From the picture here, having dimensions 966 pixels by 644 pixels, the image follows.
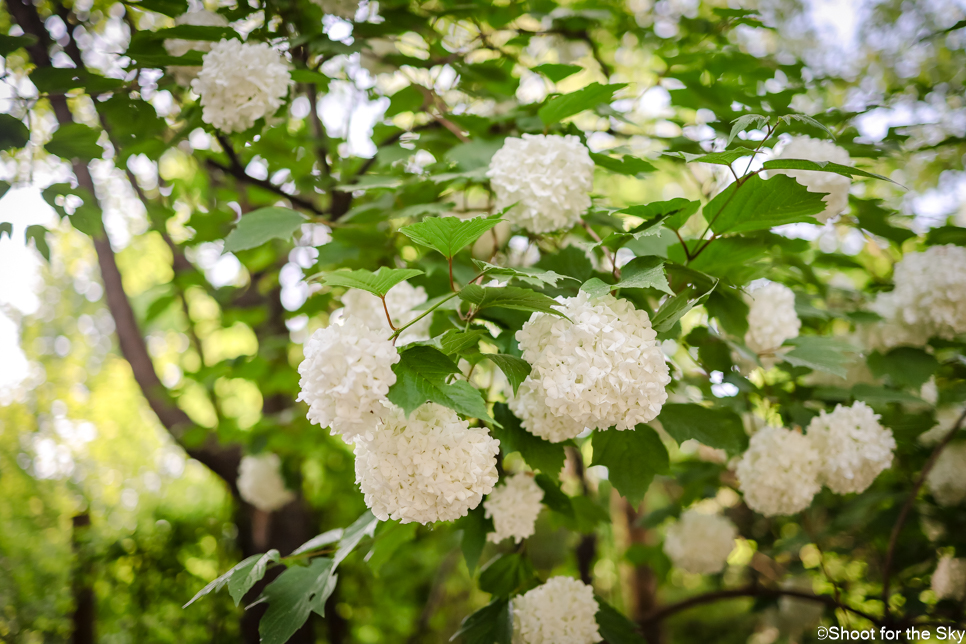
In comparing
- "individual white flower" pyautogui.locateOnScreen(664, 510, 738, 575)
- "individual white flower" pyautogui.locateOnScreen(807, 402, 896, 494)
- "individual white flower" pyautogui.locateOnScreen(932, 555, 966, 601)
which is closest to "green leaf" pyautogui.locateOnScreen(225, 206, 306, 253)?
"individual white flower" pyautogui.locateOnScreen(807, 402, 896, 494)

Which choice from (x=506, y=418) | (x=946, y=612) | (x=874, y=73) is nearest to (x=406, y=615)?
(x=946, y=612)

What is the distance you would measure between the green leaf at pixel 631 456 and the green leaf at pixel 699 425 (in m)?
0.06

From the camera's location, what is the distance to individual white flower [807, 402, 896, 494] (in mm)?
1273

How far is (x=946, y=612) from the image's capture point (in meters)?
1.79

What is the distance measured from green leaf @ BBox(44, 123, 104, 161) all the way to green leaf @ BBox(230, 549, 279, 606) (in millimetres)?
1068

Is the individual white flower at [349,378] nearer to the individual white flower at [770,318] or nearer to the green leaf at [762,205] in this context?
the green leaf at [762,205]

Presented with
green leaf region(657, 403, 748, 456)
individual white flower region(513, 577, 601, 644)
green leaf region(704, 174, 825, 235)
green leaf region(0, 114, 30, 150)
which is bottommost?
individual white flower region(513, 577, 601, 644)

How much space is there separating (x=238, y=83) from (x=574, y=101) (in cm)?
79

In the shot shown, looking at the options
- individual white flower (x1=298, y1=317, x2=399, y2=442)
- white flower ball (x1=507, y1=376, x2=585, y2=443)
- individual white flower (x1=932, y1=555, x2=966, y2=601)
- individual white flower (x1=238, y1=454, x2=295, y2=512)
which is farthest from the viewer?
individual white flower (x1=238, y1=454, x2=295, y2=512)

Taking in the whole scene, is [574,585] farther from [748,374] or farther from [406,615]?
[406,615]

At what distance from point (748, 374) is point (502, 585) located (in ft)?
2.78

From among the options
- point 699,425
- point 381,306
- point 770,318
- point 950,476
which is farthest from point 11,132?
point 950,476

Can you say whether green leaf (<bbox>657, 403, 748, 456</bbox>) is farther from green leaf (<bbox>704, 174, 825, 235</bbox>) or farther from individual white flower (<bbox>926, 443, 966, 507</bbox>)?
individual white flower (<bbox>926, 443, 966, 507</bbox>)

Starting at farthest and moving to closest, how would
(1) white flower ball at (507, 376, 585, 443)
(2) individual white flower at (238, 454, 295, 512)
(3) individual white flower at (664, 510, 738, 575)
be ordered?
(2) individual white flower at (238, 454, 295, 512) < (3) individual white flower at (664, 510, 738, 575) < (1) white flower ball at (507, 376, 585, 443)
